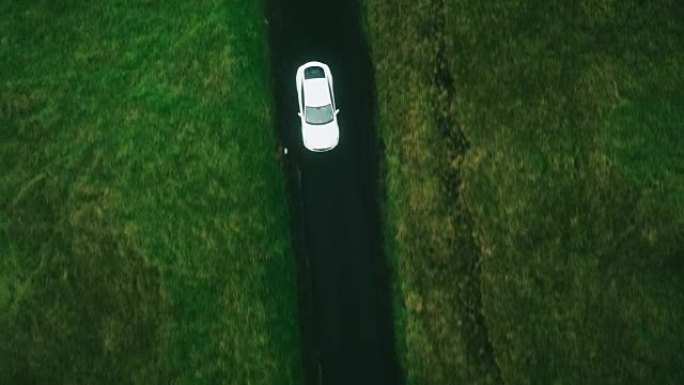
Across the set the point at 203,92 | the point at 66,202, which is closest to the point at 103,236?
the point at 66,202

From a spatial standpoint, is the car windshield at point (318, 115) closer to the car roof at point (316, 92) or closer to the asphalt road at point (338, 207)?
the car roof at point (316, 92)

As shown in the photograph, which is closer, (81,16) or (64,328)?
(64,328)

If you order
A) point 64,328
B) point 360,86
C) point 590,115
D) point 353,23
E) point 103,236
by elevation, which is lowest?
point 64,328

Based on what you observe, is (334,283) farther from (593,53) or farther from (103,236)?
(593,53)

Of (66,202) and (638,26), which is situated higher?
(638,26)

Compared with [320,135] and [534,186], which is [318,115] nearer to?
[320,135]

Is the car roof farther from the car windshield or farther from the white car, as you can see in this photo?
the car windshield

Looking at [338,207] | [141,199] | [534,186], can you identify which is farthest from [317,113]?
[534,186]
